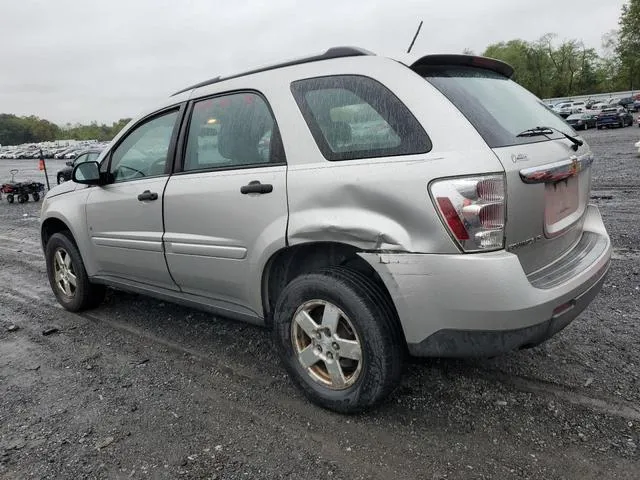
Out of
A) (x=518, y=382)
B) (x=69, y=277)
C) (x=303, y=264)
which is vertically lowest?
(x=518, y=382)

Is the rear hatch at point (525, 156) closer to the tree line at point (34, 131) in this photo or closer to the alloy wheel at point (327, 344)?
the alloy wheel at point (327, 344)

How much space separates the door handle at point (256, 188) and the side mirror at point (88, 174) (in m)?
1.68

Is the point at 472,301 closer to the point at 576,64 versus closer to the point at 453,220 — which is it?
the point at 453,220

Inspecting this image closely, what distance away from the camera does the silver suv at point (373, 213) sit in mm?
2217

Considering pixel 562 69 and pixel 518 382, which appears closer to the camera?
pixel 518 382


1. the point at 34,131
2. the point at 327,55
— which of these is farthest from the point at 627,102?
the point at 34,131

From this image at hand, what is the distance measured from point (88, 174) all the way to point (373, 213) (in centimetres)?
263

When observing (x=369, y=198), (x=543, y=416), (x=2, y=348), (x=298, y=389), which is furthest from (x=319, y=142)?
(x=2, y=348)

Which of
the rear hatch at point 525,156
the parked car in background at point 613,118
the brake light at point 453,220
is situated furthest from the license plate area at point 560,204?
the parked car in background at point 613,118

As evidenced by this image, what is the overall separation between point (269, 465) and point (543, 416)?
1437 millimetres

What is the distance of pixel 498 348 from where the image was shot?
228cm

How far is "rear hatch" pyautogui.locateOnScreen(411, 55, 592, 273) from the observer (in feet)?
7.43

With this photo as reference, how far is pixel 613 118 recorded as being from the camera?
33094 millimetres

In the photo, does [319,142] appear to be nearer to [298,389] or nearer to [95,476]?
[298,389]
